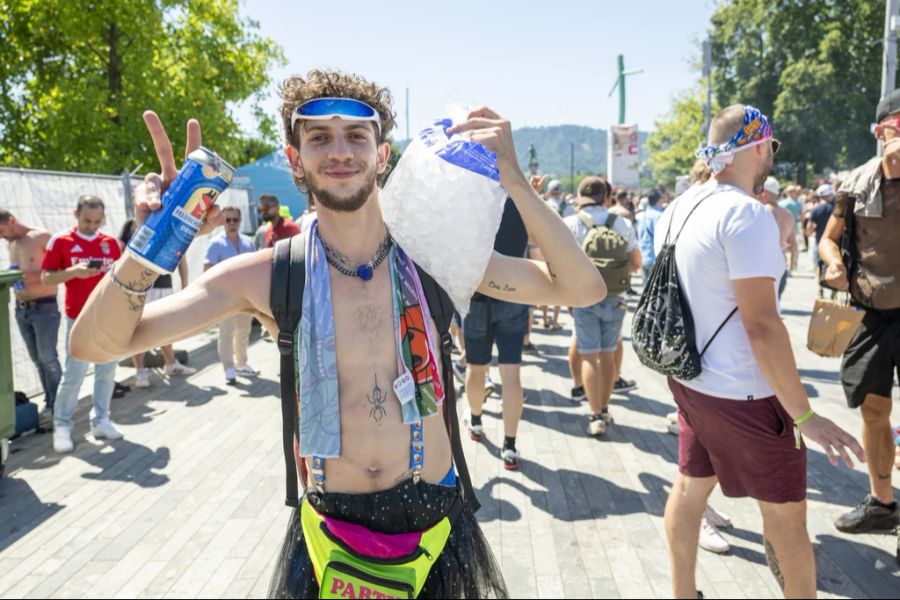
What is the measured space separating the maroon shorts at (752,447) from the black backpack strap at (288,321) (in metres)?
1.56

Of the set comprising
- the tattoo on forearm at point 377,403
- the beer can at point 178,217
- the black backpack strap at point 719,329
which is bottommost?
the tattoo on forearm at point 377,403

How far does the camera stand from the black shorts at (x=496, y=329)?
4723mm

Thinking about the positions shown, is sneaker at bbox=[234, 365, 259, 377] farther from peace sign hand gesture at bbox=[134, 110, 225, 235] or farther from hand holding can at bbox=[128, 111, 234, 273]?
hand holding can at bbox=[128, 111, 234, 273]

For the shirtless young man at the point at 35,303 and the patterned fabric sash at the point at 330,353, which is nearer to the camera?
the patterned fabric sash at the point at 330,353

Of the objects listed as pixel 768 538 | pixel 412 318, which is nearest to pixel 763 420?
pixel 768 538

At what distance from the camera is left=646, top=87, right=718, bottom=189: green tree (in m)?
41.7

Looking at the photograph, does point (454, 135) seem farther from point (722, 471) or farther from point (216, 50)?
point (216, 50)

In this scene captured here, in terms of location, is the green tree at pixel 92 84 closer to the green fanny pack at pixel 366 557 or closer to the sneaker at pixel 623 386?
the sneaker at pixel 623 386

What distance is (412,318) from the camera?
191cm

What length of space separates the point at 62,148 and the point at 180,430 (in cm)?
1342

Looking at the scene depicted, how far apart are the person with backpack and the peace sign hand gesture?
3639mm

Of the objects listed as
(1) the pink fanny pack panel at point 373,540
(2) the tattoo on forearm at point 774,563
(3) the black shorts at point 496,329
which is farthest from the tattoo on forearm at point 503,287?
(3) the black shorts at point 496,329

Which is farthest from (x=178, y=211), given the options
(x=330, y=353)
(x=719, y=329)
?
(x=719, y=329)

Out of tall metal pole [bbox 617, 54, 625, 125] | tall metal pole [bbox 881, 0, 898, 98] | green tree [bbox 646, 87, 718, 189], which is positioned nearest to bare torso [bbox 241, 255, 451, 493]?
tall metal pole [bbox 881, 0, 898, 98]
